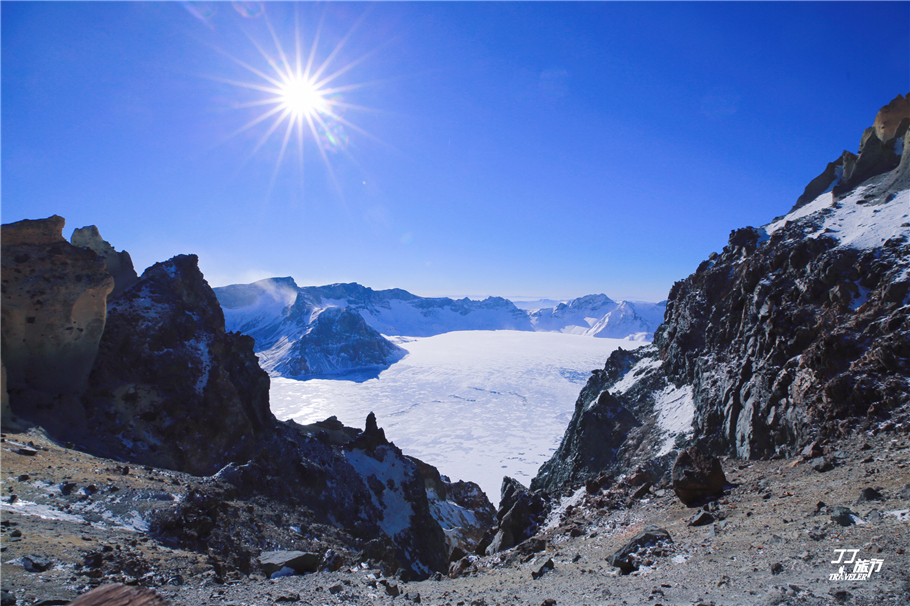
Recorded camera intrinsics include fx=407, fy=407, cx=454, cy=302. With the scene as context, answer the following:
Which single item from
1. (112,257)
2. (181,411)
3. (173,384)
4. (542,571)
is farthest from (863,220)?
(112,257)

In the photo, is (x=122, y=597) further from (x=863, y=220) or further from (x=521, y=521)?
(x=863, y=220)

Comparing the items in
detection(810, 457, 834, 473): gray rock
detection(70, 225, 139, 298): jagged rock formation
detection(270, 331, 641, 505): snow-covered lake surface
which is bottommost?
detection(270, 331, 641, 505): snow-covered lake surface

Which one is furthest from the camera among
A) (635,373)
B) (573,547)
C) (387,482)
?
(635,373)

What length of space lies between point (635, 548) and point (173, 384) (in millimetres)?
30065

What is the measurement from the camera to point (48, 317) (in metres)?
22.8

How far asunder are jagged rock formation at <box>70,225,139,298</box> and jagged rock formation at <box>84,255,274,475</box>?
2.97 m

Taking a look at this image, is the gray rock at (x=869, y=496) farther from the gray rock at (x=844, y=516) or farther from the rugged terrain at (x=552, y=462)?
the gray rock at (x=844, y=516)

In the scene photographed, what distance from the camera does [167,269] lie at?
35.4m

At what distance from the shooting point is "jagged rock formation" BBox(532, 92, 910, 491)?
54.9 ft

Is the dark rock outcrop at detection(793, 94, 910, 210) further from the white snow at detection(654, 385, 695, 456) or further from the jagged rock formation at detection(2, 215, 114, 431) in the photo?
the jagged rock formation at detection(2, 215, 114, 431)

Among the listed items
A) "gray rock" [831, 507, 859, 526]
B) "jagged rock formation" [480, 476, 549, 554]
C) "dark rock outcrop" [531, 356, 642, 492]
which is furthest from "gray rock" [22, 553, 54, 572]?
"dark rock outcrop" [531, 356, 642, 492]

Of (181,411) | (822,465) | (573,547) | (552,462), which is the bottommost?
(552,462)

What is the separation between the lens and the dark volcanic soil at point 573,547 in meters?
6.71

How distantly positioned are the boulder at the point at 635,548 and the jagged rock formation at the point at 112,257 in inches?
1533
